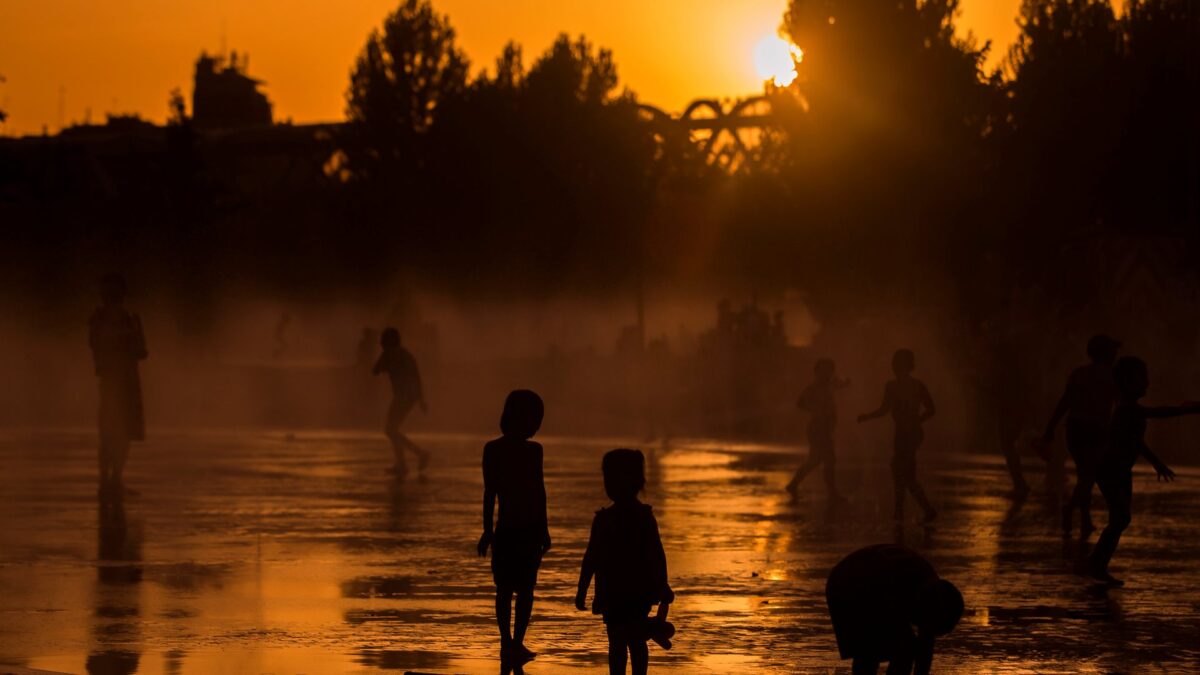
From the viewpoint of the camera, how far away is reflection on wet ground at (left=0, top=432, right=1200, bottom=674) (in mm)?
10453

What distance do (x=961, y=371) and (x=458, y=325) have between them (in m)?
33.8

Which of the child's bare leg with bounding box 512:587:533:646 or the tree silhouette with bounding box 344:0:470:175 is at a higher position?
the tree silhouette with bounding box 344:0:470:175

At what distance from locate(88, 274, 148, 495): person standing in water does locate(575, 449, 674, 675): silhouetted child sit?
1245 cm

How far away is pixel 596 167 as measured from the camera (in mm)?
68562

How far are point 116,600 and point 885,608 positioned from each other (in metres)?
6.08

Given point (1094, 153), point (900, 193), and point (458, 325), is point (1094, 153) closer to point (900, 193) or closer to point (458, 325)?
point (900, 193)

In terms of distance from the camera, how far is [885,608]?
7609 millimetres

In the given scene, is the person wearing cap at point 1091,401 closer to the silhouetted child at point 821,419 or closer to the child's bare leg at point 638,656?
the silhouetted child at point 821,419

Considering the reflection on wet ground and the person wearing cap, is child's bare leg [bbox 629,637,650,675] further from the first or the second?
the person wearing cap

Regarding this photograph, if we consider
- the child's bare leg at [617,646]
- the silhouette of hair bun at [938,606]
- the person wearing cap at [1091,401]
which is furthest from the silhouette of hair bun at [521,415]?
the person wearing cap at [1091,401]

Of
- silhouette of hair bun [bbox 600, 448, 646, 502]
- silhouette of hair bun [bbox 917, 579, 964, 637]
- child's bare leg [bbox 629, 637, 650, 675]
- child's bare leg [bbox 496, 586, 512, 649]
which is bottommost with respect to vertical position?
child's bare leg [bbox 629, 637, 650, 675]

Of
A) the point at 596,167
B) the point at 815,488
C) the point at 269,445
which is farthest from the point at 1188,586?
the point at 596,167

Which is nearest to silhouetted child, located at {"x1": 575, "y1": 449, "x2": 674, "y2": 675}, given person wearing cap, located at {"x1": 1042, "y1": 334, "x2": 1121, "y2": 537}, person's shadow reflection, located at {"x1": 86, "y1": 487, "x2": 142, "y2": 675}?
person's shadow reflection, located at {"x1": 86, "y1": 487, "x2": 142, "y2": 675}

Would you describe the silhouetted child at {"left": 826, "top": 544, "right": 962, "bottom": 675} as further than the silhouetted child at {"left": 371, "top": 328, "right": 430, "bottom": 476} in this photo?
No
